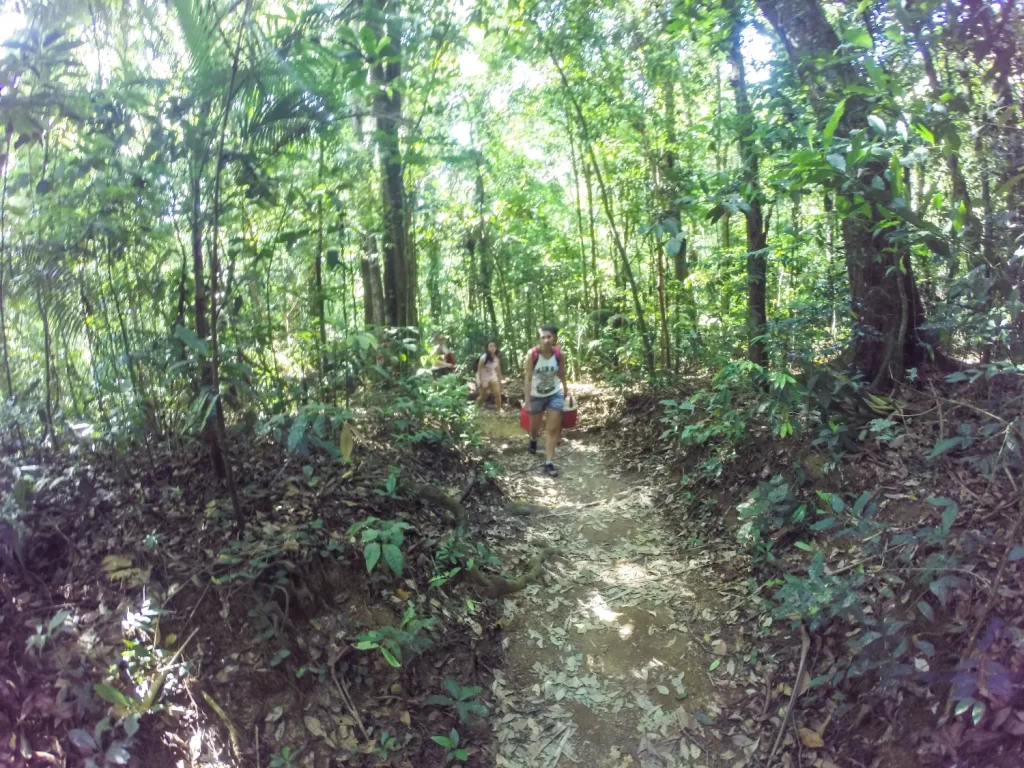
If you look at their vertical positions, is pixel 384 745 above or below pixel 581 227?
below

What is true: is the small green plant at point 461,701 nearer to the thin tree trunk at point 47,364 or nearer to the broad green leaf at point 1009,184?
the thin tree trunk at point 47,364

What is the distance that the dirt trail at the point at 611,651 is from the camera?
3.64 meters

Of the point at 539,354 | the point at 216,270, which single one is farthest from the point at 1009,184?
the point at 539,354

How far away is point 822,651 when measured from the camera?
12.1 ft

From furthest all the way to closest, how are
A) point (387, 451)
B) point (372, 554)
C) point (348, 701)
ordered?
point (387, 451) → point (372, 554) → point (348, 701)

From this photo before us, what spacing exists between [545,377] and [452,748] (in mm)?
4979

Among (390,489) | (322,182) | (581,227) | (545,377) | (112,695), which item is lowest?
(112,695)

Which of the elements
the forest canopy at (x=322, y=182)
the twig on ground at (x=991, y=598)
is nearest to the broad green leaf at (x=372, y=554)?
the forest canopy at (x=322, y=182)

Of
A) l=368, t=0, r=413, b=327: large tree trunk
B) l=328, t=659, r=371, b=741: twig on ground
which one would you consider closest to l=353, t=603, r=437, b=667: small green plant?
l=328, t=659, r=371, b=741: twig on ground

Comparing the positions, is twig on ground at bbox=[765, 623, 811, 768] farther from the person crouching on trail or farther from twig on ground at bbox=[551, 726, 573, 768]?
the person crouching on trail

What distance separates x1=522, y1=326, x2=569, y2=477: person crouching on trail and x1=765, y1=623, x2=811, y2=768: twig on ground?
4.29 m

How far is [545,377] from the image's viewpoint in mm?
7965

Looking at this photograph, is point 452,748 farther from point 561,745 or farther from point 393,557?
point 393,557

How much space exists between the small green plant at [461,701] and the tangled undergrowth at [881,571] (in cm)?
156
